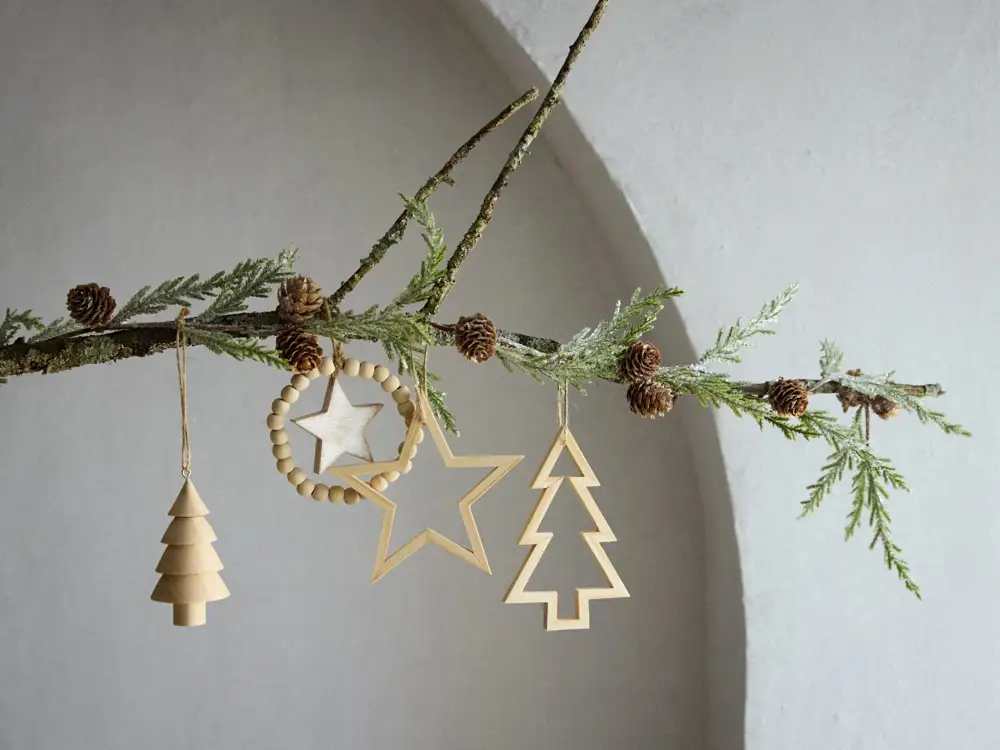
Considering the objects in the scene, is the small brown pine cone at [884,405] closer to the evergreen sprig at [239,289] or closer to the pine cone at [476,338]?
the pine cone at [476,338]

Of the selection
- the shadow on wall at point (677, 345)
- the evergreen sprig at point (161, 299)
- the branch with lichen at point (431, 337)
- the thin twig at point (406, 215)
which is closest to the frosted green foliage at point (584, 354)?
the branch with lichen at point (431, 337)

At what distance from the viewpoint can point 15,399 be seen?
5.06 feet

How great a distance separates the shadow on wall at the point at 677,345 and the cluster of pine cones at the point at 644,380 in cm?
65

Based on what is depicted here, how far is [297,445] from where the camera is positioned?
1.65 m

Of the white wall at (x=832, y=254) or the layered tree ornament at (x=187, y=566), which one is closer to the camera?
the layered tree ornament at (x=187, y=566)

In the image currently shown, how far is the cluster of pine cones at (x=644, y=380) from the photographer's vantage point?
74cm

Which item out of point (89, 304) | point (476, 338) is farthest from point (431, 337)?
point (89, 304)

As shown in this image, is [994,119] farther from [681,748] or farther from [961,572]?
[681,748]

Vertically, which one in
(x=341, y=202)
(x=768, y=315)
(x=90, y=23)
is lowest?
(x=768, y=315)

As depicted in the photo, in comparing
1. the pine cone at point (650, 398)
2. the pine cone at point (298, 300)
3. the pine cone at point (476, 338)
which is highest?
the pine cone at point (298, 300)

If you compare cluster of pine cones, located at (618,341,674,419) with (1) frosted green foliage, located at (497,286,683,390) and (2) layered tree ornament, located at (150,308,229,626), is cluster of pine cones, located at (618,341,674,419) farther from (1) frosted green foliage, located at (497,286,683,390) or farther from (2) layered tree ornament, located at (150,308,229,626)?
(2) layered tree ornament, located at (150,308,229,626)

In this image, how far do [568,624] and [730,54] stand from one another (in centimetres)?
94

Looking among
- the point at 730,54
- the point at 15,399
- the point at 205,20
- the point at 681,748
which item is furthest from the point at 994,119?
the point at 15,399

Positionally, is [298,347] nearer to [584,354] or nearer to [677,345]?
[584,354]
